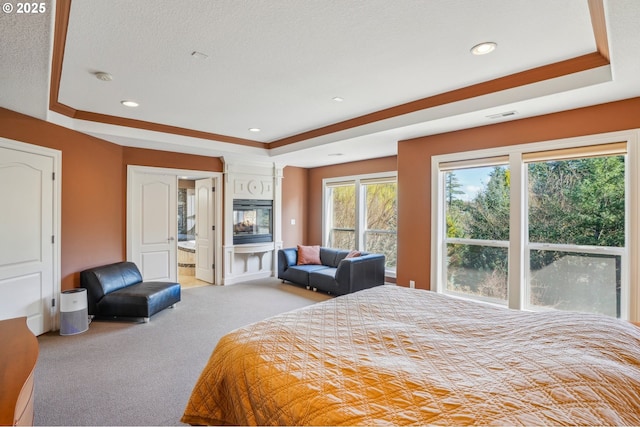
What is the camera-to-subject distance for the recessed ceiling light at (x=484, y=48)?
226 centimetres

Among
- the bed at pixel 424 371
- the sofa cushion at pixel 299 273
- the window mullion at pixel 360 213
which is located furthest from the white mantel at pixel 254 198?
the bed at pixel 424 371

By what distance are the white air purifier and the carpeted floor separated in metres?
0.10

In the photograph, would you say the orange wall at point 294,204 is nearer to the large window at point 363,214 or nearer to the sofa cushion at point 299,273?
the large window at point 363,214

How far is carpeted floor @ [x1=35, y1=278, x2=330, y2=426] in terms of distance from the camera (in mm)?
2133

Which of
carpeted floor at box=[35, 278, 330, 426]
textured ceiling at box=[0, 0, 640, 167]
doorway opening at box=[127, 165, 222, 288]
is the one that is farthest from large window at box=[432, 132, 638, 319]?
doorway opening at box=[127, 165, 222, 288]

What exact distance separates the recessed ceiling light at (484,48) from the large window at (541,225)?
5.07 feet

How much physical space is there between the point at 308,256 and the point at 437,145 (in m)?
3.16

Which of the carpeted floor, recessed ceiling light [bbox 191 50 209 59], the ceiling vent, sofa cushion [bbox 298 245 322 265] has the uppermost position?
recessed ceiling light [bbox 191 50 209 59]

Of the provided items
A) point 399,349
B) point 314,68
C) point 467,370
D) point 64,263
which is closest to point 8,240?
point 64,263

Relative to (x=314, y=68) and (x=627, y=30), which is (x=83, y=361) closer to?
(x=314, y=68)

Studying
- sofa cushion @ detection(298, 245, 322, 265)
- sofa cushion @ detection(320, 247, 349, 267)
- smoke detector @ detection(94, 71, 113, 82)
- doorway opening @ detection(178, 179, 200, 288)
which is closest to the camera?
smoke detector @ detection(94, 71, 113, 82)

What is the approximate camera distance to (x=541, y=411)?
102 cm

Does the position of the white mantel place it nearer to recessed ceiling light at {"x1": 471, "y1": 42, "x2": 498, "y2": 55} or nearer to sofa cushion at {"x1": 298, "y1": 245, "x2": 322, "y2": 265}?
sofa cushion at {"x1": 298, "y1": 245, "x2": 322, "y2": 265}

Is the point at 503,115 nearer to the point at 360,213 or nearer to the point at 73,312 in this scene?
the point at 360,213
